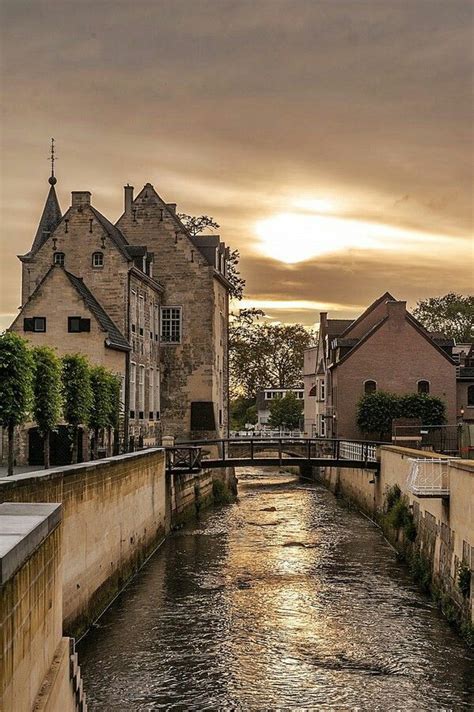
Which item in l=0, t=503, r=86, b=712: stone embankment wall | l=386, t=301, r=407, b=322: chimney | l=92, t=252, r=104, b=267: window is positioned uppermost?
l=92, t=252, r=104, b=267: window

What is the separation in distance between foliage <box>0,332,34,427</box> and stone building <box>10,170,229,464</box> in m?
16.3

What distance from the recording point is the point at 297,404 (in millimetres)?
104688

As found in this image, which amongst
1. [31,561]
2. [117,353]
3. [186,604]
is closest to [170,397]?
[117,353]

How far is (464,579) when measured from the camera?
19406 mm

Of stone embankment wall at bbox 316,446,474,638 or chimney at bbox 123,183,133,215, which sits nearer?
stone embankment wall at bbox 316,446,474,638

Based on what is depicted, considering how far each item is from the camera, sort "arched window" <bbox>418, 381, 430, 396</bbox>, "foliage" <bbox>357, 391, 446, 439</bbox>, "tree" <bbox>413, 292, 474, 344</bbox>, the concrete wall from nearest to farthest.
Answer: the concrete wall → "foliage" <bbox>357, 391, 446, 439</bbox> → "arched window" <bbox>418, 381, 430, 396</bbox> → "tree" <bbox>413, 292, 474, 344</bbox>

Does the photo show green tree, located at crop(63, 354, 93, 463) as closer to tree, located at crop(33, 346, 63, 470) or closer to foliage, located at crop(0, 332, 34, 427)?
tree, located at crop(33, 346, 63, 470)

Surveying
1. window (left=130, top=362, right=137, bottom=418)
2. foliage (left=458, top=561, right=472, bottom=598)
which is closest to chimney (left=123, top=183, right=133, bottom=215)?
window (left=130, top=362, right=137, bottom=418)

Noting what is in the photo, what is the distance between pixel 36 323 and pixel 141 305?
850 centimetres

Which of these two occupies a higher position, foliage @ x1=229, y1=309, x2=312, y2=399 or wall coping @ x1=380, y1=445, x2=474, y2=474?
foliage @ x1=229, y1=309, x2=312, y2=399

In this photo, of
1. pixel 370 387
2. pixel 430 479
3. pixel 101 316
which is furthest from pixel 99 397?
pixel 370 387

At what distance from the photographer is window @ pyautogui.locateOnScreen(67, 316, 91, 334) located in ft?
129

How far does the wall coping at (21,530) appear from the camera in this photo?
647 cm

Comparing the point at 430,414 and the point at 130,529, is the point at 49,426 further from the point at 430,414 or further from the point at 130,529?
the point at 430,414
